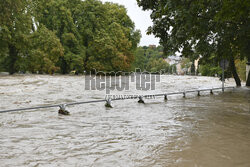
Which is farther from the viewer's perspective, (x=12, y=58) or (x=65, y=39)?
(x=65, y=39)

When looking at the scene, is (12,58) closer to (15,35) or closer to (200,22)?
(15,35)

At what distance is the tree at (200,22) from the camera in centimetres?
877

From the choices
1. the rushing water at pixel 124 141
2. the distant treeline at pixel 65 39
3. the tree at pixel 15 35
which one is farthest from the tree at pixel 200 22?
the distant treeline at pixel 65 39

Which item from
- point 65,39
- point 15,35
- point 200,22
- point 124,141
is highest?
point 65,39

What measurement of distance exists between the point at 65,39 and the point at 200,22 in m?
31.4

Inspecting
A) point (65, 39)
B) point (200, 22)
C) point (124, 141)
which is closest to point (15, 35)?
point (65, 39)

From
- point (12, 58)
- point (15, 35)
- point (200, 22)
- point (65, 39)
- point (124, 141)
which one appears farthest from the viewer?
point (65, 39)

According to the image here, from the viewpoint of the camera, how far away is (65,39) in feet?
136

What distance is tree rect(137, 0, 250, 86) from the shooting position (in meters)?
8.77

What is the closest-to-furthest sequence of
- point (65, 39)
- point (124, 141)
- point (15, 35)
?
point (124, 141), point (15, 35), point (65, 39)

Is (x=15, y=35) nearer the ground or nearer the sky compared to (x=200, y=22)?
nearer the sky

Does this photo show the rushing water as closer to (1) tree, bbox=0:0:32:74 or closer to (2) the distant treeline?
(1) tree, bbox=0:0:32:74

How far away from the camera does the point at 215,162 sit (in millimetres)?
4141

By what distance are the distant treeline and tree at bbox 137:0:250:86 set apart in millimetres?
21717
